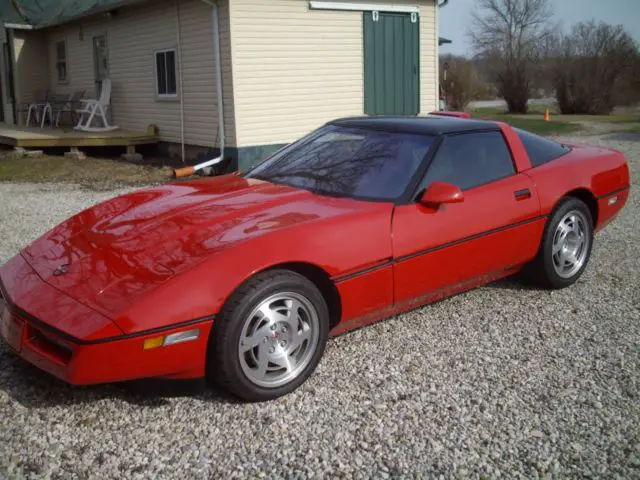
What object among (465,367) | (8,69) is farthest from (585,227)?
(8,69)

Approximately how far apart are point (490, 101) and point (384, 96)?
31.5 metres

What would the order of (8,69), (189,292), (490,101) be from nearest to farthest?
(189,292), (8,69), (490,101)

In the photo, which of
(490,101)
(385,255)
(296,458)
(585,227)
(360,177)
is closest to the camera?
(296,458)

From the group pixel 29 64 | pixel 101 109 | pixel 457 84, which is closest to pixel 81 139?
pixel 101 109

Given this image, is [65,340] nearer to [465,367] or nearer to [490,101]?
[465,367]

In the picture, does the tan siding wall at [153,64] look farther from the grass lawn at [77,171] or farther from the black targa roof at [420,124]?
the black targa roof at [420,124]

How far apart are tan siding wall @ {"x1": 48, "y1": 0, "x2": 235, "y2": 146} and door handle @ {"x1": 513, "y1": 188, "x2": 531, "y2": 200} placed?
8.11m

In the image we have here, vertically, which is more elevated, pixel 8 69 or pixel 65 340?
pixel 8 69

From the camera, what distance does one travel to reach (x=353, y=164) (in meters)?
4.36

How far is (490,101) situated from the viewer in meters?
43.5

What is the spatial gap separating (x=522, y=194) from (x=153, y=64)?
11.2 metres

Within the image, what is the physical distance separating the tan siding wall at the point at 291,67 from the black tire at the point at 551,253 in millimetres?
7867

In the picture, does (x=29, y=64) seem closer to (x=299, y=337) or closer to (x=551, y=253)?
(x=551, y=253)

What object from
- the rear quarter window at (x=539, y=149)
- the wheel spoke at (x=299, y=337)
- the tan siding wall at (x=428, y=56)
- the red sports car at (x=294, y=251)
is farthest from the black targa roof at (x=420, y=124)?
the tan siding wall at (x=428, y=56)
